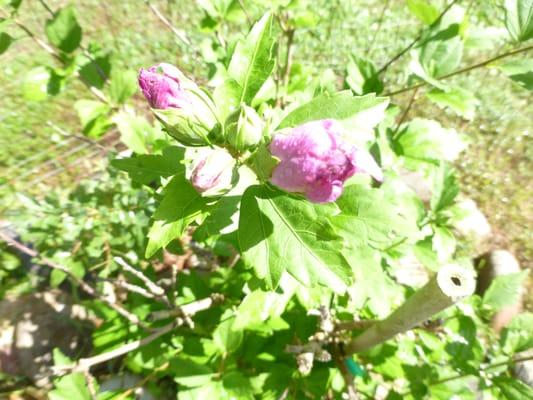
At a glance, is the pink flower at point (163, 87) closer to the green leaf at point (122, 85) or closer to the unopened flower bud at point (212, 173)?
the unopened flower bud at point (212, 173)

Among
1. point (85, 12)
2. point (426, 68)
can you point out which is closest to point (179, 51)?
point (85, 12)

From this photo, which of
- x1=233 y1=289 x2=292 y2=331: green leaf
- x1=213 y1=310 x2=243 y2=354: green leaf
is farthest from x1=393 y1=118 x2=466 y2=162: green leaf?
x1=213 y1=310 x2=243 y2=354: green leaf

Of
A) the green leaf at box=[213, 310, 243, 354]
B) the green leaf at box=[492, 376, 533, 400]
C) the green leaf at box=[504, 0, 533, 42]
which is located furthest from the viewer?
the green leaf at box=[213, 310, 243, 354]

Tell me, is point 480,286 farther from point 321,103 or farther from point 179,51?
point 179,51

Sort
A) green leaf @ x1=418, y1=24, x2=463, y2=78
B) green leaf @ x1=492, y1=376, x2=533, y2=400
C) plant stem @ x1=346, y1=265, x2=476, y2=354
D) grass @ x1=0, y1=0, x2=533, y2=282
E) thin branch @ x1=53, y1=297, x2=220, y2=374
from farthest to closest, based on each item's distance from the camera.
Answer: grass @ x1=0, y1=0, x2=533, y2=282
green leaf @ x1=418, y1=24, x2=463, y2=78
green leaf @ x1=492, y1=376, x2=533, y2=400
thin branch @ x1=53, y1=297, x2=220, y2=374
plant stem @ x1=346, y1=265, x2=476, y2=354

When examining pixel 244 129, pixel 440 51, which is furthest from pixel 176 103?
pixel 440 51

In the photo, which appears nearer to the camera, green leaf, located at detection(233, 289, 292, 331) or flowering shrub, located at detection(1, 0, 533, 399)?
flowering shrub, located at detection(1, 0, 533, 399)

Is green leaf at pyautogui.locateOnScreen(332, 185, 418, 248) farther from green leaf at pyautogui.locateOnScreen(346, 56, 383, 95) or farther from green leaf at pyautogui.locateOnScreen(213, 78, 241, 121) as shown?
green leaf at pyautogui.locateOnScreen(346, 56, 383, 95)

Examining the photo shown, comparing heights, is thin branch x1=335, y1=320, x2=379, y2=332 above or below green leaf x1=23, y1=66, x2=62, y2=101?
below
